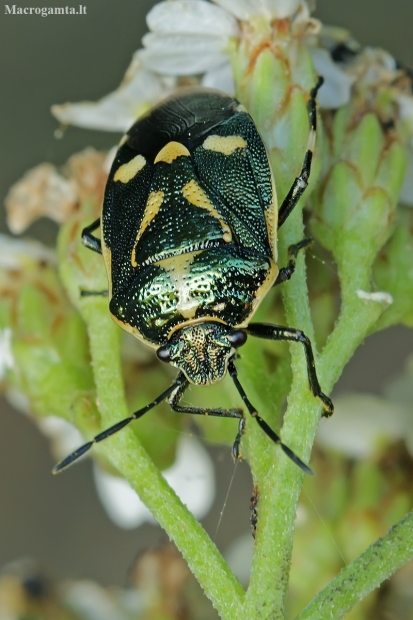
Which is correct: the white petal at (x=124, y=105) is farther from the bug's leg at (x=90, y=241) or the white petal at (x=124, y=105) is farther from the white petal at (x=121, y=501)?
the white petal at (x=121, y=501)

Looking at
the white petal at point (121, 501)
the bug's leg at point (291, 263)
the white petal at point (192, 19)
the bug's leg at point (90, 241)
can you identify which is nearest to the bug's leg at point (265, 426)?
the bug's leg at point (291, 263)

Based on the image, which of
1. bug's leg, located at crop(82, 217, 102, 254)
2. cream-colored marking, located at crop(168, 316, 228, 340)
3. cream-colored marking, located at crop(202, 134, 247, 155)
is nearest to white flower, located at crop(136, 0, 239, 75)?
cream-colored marking, located at crop(202, 134, 247, 155)

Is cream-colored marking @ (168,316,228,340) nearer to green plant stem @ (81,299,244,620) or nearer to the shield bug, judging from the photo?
the shield bug

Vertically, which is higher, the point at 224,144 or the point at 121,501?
the point at 224,144

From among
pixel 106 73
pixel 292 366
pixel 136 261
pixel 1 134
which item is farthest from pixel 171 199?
pixel 1 134

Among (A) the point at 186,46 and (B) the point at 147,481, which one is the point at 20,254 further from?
(B) the point at 147,481

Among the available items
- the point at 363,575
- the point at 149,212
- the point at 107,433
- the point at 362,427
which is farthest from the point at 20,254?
the point at 363,575

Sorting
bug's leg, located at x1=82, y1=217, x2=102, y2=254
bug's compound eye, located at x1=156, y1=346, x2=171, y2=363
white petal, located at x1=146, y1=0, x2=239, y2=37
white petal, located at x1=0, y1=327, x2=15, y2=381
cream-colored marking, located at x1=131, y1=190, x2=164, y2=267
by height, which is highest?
white petal, located at x1=146, y1=0, x2=239, y2=37
